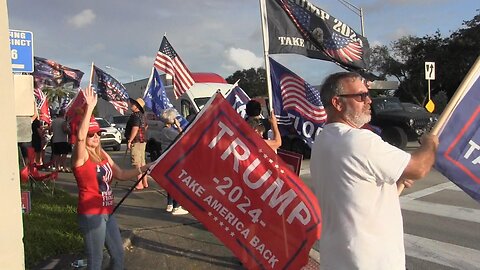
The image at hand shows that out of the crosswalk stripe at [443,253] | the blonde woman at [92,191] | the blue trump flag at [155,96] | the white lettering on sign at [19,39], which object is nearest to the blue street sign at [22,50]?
the white lettering on sign at [19,39]

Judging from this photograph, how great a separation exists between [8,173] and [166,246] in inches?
147

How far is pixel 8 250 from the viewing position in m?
2.59

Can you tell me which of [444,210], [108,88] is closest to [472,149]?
[444,210]

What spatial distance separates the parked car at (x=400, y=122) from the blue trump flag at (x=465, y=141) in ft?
48.0

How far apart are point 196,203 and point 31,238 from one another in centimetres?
322

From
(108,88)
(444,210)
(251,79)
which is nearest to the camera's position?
(444,210)

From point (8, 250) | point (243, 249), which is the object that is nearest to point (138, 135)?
point (243, 249)

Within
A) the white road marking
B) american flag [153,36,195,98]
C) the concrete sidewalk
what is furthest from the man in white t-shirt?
american flag [153,36,195,98]

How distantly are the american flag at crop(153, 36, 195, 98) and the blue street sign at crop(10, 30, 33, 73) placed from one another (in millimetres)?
2867

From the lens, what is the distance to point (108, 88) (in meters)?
14.3

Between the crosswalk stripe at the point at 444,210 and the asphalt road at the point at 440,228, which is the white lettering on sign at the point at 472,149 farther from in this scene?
the crosswalk stripe at the point at 444,210

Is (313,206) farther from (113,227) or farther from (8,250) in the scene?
(8,250)

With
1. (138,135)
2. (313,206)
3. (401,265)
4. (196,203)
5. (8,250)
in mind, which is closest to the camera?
(401,265)

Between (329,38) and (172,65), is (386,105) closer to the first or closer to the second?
(172,65)
